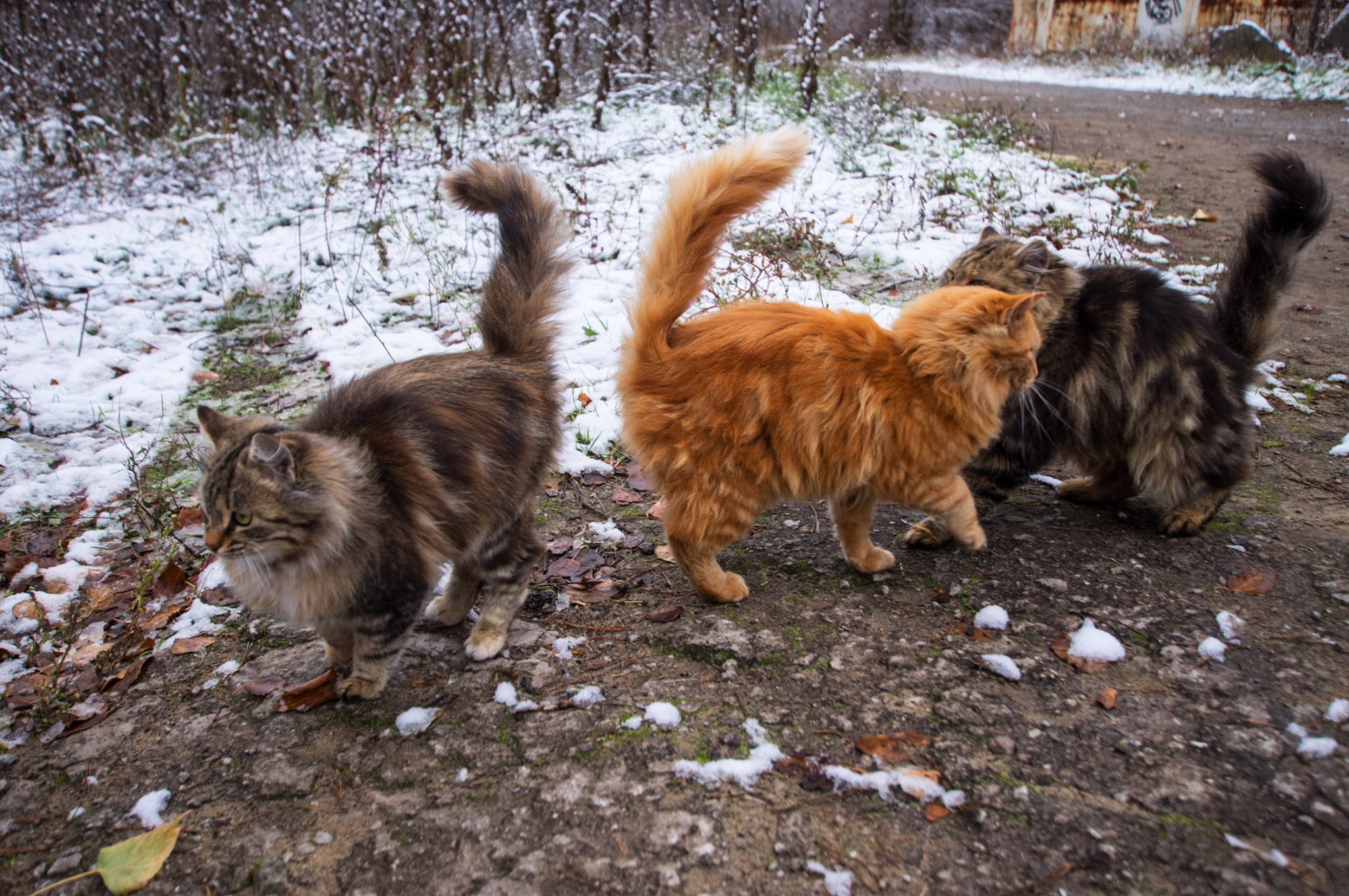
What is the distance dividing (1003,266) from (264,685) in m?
3.80

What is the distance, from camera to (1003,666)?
276 cm

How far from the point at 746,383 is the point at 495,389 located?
0.99 m

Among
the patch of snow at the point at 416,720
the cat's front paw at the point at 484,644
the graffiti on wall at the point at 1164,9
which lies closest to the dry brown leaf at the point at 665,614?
the cat's front paw at the point at 484,644

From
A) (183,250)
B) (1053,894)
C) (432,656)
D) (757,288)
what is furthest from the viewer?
(183,250)

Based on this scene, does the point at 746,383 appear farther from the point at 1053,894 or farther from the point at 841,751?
the point at 1053,894

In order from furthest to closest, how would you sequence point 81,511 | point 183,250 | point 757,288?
1. point 183,250
2. point 757,288
3. point 81,511

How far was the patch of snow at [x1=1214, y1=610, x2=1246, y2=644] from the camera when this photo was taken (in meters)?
2.82

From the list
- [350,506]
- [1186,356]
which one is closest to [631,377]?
[350,506]

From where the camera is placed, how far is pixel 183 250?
7504 mm

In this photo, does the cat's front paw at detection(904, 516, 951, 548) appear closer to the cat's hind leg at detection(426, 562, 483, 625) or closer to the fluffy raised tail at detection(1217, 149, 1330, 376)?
the fluffy raised tail at detection(1217, 149, 1330, 376)

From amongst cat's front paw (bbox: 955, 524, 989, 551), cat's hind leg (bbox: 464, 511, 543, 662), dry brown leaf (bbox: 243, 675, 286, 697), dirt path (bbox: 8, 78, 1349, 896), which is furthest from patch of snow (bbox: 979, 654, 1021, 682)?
dry brown leaf (bbox: 243, 675, 286, 697)

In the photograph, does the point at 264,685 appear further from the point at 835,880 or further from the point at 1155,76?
the point at 1155,76

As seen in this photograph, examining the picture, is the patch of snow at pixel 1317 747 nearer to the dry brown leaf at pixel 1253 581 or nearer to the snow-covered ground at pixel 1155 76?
the dry brown leaf at pixel 1253 581

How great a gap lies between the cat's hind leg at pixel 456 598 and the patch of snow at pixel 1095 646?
2.34 m
